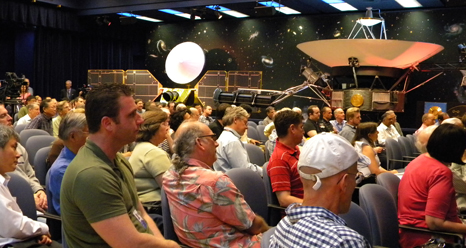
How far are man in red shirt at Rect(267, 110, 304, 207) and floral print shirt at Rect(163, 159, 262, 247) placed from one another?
0.92m

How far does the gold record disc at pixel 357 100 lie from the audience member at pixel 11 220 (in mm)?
9562

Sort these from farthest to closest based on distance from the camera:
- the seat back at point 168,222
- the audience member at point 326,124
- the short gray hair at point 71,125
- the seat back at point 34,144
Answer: the audience member at point 326,124
the seat back at point 34,144
the short gray hair at point 71,125
the seat back at point 168,222

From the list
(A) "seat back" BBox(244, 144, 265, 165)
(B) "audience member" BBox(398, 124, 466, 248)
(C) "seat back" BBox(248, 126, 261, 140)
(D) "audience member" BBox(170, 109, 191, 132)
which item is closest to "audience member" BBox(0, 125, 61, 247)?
(B) "audience member" BBox(398, 124, 466, 248)

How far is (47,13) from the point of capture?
1567 cm

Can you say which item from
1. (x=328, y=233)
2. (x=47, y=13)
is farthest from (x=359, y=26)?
(x=328, y=233)

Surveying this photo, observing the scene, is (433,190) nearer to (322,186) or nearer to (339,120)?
(322,186)

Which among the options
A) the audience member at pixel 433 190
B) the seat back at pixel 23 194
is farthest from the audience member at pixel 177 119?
the audience member at pixel 433 190

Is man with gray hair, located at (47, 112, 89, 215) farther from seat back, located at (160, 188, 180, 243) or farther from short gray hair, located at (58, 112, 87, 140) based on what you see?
seat back, located at (160, 188, 180, 243)

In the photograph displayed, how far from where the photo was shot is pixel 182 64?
17.2m

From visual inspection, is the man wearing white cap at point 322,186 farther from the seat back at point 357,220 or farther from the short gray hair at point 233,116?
the short gray hair at point 233,116

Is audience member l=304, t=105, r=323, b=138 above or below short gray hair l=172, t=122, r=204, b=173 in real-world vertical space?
below

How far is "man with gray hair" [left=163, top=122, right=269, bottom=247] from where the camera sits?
2.40m

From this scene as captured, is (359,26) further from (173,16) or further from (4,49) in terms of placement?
(4,49)

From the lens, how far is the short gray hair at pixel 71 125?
3.07 m
